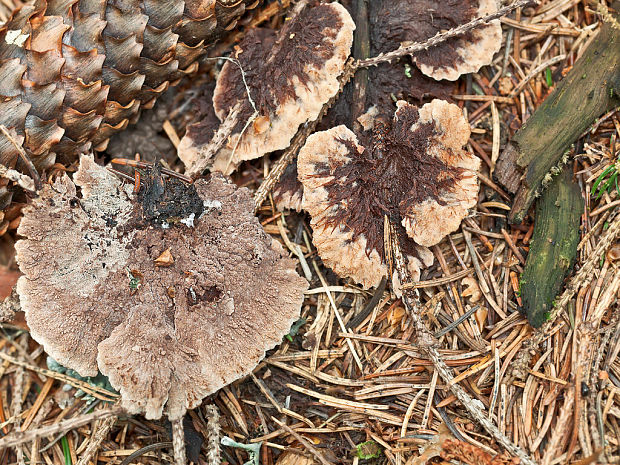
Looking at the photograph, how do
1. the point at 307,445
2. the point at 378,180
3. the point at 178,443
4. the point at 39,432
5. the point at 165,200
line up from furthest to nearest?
the point at 378,180
the point at 165,200
the point at 307,445
the point at 178,443
the point at 39,432

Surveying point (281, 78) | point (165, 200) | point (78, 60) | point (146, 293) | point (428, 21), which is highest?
point (78, 60)

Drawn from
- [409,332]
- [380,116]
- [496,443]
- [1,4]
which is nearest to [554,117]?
[380,116]

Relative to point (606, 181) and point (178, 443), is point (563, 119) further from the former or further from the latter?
point (178, 443)

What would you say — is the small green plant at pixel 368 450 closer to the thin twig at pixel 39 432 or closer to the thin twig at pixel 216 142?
the thin twig at pixel 39 432

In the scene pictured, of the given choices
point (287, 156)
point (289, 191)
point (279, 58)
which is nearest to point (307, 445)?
point (289, 191)

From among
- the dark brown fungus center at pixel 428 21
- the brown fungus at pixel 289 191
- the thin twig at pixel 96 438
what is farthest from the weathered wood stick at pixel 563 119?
the thin twig at pixel 96 438
